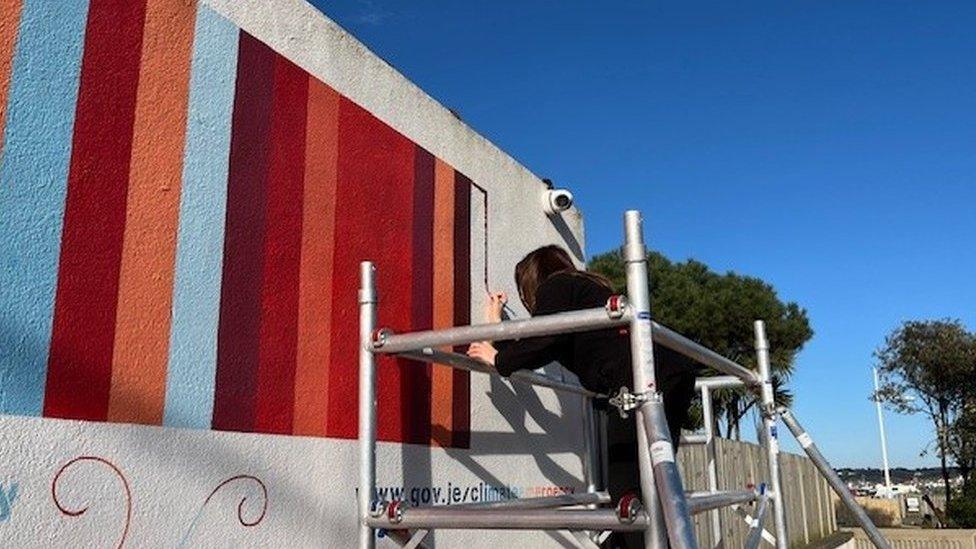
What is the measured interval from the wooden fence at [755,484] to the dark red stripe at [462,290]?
5.74ft

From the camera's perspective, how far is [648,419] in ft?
6.56

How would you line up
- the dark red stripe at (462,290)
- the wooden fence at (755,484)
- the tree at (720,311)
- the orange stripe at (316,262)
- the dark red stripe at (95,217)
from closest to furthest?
the dark red stripe at (95,217)
the orange stripe at (316,262)
the dark red stripe at (462,290)
the wooden fence at (755,484)
the tree at (720,311)

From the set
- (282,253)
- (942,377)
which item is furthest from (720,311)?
(282,253)

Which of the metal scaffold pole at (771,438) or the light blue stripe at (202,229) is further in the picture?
the metal scaffold pole at (771,438)

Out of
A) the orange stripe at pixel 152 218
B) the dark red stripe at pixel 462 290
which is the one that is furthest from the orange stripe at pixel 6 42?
the dark red stripe at pixel 462 290

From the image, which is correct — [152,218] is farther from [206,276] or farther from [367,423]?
[367,423]

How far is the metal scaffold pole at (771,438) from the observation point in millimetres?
3895

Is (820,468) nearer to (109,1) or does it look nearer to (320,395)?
(320,395)

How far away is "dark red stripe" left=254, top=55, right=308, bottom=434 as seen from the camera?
251cm

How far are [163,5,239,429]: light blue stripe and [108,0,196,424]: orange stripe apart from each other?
29 mm

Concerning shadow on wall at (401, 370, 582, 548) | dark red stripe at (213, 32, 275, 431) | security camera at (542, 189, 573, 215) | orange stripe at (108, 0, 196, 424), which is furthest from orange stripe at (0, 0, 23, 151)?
security camera at (542, 189, 573, 215)

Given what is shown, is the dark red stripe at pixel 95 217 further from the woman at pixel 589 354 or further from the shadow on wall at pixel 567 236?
the shadow on wall at pixel 567 236

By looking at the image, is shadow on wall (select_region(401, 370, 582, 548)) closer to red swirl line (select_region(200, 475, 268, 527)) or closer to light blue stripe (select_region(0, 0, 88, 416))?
red swirl line (select_region(200, 475, 268, 527))

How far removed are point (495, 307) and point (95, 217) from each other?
2092 millimetres
